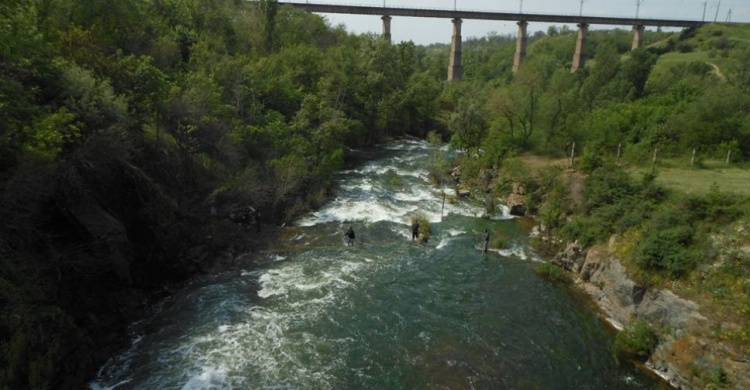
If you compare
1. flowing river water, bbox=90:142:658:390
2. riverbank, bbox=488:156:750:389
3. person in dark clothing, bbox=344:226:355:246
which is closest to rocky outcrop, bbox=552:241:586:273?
riverbank, bbox=488:156:750:389

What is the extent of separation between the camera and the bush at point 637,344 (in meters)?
17.0

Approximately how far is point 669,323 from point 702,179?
46.5 feet

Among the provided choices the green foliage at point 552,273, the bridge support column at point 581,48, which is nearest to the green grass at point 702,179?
the green foliage at point 552,273

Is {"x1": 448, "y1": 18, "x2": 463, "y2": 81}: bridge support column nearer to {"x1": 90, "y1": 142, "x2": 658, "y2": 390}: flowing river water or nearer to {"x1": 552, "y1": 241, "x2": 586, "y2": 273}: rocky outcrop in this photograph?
{"x1": 90, "y1": 142, "x2": 658, "y2": 390}: flowing river water

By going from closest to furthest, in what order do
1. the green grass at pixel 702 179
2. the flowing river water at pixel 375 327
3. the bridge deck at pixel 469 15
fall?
the flowing river water at pixel 375 327, the green grass at pixel 702 179, the bridge deck at pixel 469 15

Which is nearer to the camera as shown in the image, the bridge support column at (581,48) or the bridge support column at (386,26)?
the bridge support column at (386,26)

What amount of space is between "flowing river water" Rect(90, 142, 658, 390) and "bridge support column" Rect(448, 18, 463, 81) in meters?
72.2

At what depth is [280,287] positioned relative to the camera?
68.7 ft

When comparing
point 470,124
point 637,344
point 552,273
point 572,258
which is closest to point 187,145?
point 552,273

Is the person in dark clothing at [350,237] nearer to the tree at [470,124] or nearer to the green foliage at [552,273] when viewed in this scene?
the green foliage at [552,273]

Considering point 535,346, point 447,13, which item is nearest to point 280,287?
point 535,346

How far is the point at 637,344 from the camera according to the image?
17.0m

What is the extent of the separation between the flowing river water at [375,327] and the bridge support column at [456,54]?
237ft

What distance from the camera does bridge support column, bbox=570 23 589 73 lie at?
9575 cm
